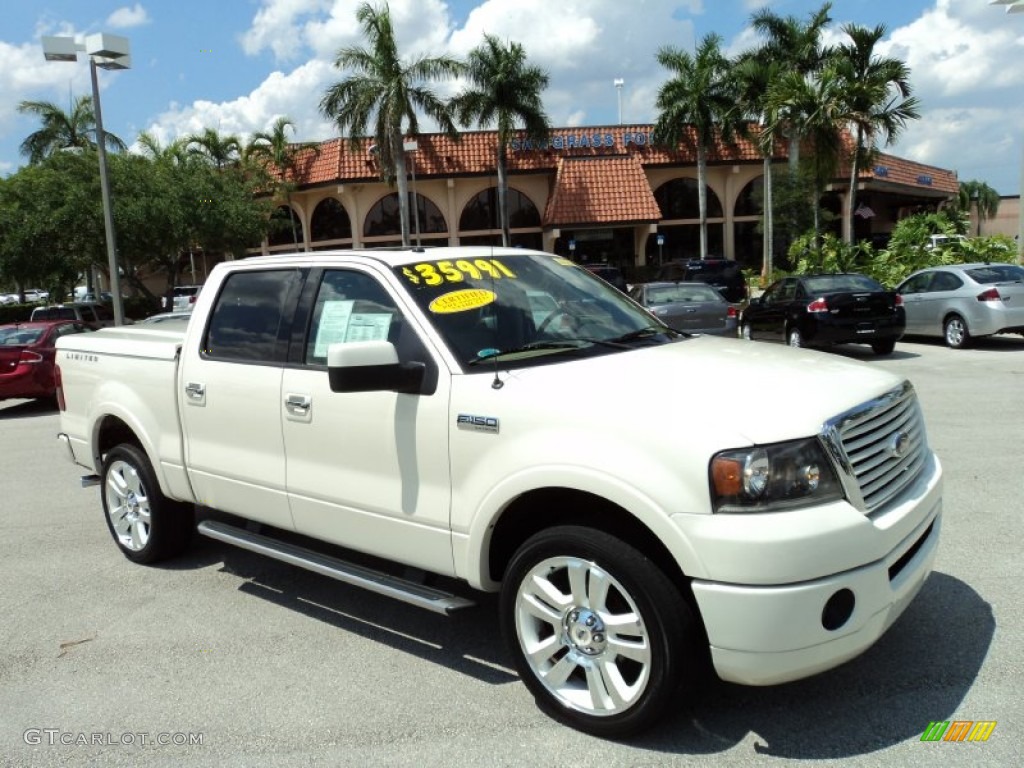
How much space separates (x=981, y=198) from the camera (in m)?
72.5

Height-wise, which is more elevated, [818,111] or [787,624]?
[818,111]

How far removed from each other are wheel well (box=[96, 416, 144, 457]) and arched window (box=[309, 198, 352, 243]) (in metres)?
34.4

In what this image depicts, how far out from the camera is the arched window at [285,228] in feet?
126

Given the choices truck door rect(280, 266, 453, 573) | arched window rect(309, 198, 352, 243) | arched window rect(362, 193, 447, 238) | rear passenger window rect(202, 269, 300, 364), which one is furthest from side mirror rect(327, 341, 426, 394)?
arched window rect(309, 198, 352, 243)

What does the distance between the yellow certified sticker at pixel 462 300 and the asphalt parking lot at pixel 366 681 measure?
1.67 meters

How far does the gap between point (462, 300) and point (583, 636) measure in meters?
1.61

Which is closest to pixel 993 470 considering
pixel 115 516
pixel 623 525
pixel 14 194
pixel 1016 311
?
pixel 623 525

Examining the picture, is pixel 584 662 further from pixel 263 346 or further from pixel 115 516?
pixel 115 516

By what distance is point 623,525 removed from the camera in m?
3.20

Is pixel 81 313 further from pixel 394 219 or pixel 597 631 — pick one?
pixel 597 631

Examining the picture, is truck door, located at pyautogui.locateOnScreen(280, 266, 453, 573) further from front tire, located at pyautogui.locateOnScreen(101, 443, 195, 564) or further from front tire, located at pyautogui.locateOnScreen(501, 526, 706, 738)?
front tire, located at pyautogui.locateOnScreen(101, 443, 195, 564)

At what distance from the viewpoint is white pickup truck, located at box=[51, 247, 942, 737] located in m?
2.87

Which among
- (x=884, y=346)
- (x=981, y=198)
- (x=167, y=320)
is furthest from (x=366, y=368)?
(x=981, y=198)

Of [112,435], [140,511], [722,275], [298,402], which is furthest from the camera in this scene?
[722,275]
